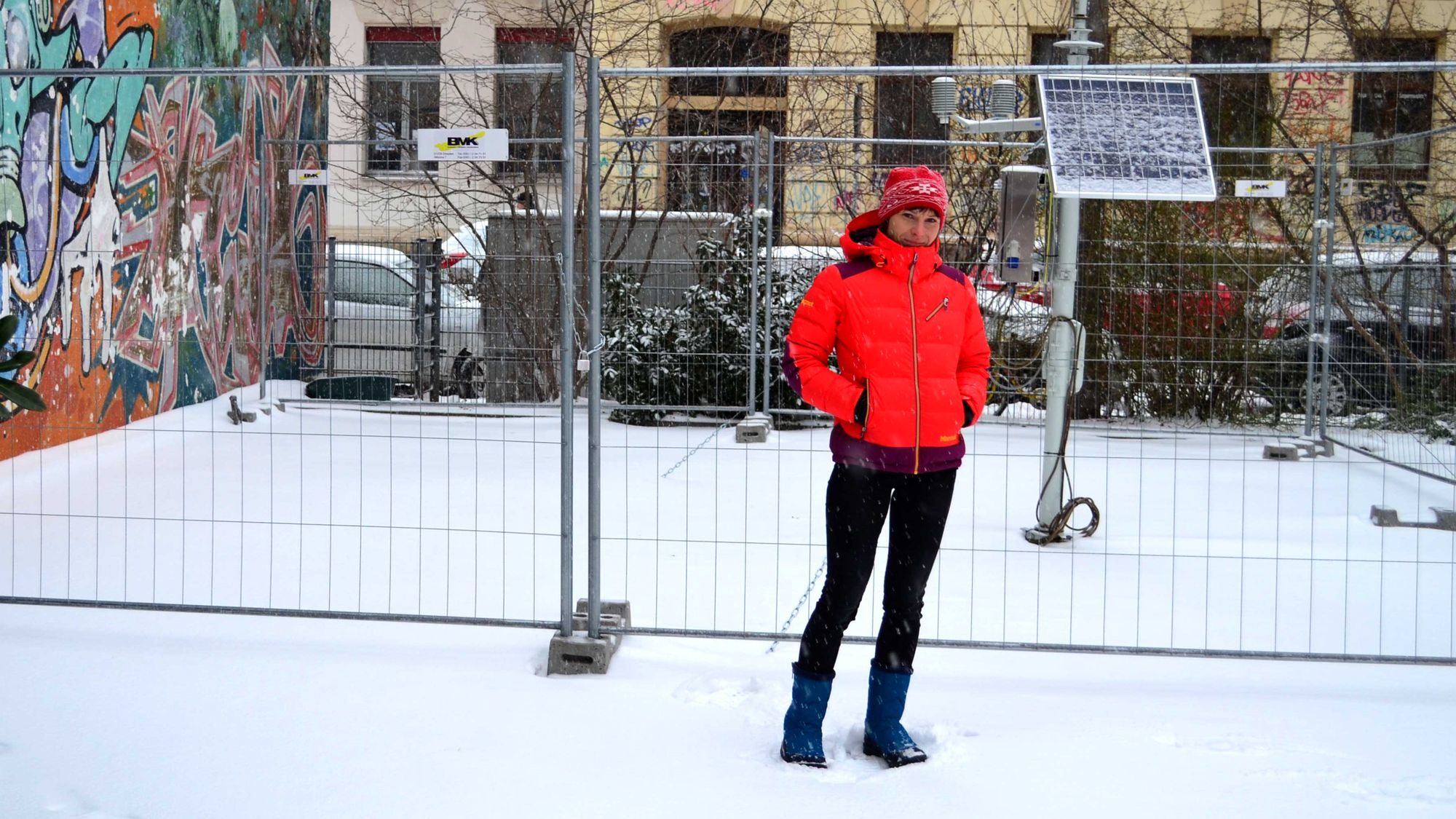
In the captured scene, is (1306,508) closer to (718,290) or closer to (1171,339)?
(1171,339)

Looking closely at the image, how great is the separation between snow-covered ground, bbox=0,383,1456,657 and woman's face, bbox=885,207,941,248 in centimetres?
212

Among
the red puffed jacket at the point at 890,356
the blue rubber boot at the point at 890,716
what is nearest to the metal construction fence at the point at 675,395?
the blue rubber boot at the point at 890,716

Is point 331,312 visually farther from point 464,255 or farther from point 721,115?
point 721,115

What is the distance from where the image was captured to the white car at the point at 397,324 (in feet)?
32.6

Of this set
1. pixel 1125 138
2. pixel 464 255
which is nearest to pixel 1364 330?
pixel 1125 138

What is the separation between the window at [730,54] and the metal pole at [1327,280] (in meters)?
6.46

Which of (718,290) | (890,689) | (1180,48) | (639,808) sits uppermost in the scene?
(1180,48)

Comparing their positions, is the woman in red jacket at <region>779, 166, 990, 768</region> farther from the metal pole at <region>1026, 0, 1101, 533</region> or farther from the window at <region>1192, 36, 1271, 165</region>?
the window at <region>1192, 36, 1271, 165</region>

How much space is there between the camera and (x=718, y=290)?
38.9ft

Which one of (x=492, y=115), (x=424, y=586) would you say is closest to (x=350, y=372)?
(x=492, y=115)

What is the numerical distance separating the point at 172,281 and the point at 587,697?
28.5 ft

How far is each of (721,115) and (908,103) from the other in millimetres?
2160

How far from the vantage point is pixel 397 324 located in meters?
10.6

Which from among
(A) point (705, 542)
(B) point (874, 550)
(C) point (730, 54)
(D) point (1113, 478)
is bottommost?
(A) point (705, 542)
